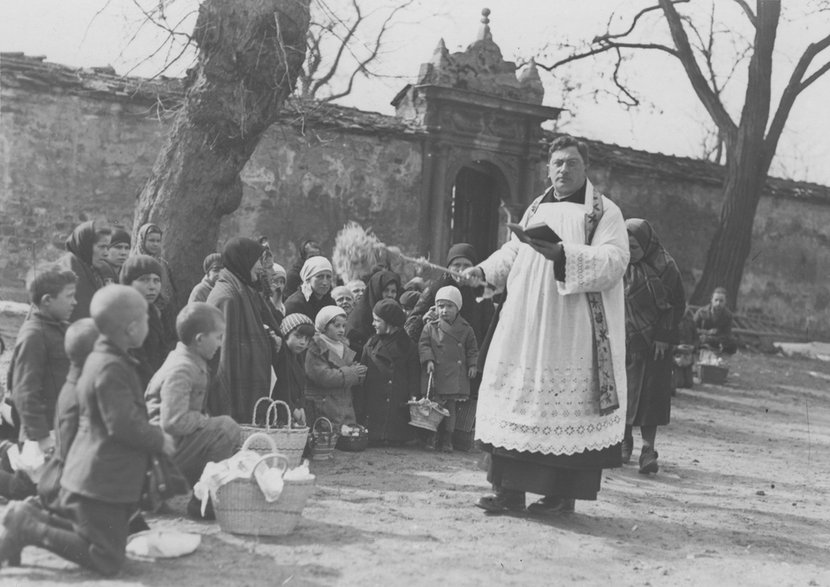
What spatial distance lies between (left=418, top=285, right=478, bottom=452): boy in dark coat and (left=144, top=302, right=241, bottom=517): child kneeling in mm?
3021

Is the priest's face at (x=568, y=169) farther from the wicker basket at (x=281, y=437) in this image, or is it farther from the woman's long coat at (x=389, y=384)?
the woman's long coat at (x=389, y=384)

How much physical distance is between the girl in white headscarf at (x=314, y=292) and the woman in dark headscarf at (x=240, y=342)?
173cm

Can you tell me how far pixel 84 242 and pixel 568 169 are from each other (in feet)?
9.59

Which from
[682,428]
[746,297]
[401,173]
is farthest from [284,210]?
[746,297]

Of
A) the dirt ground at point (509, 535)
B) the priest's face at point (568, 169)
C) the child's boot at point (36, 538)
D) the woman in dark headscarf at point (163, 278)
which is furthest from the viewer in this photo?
the woman in dark headscarf at point (163, 278)

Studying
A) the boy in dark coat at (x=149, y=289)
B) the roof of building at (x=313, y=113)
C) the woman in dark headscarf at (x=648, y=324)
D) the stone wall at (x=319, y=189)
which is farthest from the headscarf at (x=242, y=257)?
the stone wall at (x=319, y=189)

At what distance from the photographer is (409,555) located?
475 cm

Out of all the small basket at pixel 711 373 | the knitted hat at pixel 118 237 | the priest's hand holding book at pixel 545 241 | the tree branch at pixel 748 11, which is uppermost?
the tree branch at pixel 748 11

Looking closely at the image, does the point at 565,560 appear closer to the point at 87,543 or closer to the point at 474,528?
the point at 474,528

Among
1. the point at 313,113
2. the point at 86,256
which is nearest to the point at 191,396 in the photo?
the point at 86,256

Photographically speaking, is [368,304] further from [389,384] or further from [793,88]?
[793,88]

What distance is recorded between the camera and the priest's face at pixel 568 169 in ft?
18.9

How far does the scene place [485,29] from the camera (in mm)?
17297

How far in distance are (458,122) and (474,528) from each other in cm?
1184
